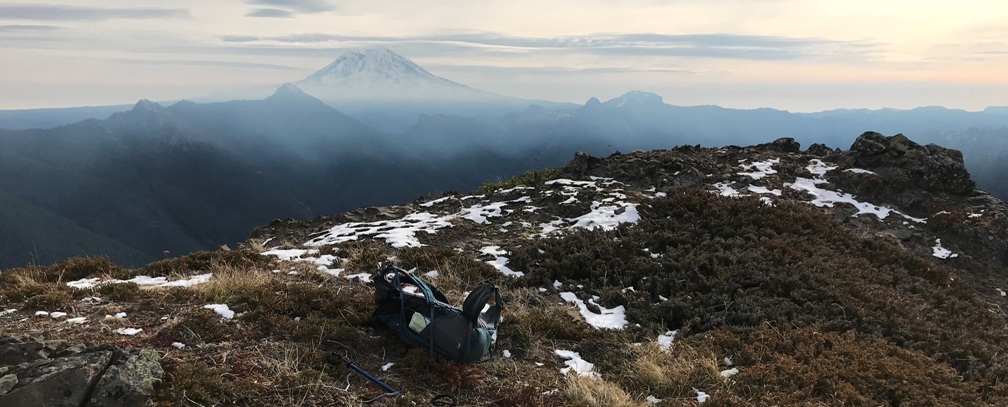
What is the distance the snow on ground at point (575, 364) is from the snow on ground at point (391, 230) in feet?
17.8

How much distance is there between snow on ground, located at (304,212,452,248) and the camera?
12.2 metres

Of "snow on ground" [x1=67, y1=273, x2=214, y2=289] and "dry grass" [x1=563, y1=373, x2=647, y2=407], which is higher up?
"snow on ground" [x1=67, y1=273, x2=214, y2=289]

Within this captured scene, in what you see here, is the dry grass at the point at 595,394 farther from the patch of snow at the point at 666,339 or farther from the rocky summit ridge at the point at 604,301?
the patch of snow at the point at 666,339

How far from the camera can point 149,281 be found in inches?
332

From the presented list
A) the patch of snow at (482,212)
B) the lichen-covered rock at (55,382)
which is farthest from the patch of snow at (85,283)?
the patch of snow at (482,212)

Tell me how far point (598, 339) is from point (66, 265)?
837cm

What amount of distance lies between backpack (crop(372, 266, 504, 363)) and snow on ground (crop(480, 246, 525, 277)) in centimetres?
372

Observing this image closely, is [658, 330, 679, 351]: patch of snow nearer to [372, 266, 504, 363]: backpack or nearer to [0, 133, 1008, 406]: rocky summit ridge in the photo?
[0, 133, 1008, 406]: rocky summit ridge

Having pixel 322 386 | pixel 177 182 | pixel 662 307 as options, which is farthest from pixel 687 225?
pixel 177 182

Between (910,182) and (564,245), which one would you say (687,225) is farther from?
(910,182)

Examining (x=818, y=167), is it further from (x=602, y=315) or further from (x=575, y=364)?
(x=575, y=364)

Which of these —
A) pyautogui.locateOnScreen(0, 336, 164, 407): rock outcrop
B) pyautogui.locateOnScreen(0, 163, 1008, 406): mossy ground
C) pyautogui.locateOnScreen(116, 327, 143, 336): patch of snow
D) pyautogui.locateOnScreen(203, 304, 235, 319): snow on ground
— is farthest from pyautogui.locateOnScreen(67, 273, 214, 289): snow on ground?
pyautogui.locateOnScreen(0, 336, 164, 407): rock outcrop

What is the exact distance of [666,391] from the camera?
6.12m

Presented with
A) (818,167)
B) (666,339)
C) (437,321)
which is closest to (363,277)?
(437,321)
